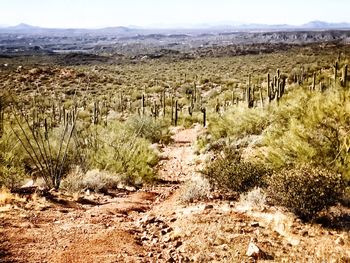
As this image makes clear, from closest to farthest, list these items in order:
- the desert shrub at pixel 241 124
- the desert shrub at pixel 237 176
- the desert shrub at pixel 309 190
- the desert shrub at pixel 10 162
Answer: the desert shrub at pixel 309 190
the desert shrub at pixel 237 176
the desert shrub at pixel 10 162
the desert shrub at pixel 241 124

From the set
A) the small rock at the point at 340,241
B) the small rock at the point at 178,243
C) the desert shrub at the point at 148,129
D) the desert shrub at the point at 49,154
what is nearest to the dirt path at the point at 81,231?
the small rock at the point at 178,243

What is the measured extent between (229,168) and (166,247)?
162 inches

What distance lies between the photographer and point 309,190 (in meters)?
9.43

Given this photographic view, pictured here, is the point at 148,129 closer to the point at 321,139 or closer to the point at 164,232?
the point at 321,139

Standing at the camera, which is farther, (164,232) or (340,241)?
(164,232)

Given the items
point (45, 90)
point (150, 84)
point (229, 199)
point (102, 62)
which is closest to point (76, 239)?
point (229, 199)

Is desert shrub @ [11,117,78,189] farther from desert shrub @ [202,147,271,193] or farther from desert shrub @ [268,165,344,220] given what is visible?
desert shrub @ [268,165,344,220]

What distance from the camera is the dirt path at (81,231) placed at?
26.2ft

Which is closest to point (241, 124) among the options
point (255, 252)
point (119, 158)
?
point (119, 158)

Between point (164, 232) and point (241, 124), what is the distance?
1356cm

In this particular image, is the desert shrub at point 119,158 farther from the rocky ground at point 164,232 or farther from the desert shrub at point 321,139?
the desert shrub at point 321,139

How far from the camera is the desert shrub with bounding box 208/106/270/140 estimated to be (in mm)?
21469

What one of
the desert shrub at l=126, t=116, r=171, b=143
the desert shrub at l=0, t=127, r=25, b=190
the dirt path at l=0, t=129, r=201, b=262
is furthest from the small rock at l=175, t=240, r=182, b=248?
the desert shrub at l=126, t=116, r=171, b=143

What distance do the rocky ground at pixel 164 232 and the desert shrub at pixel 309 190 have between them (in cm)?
28
